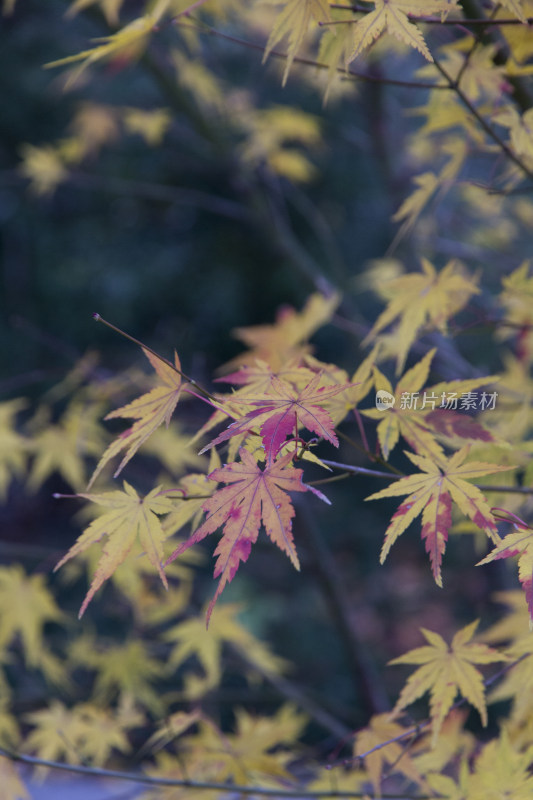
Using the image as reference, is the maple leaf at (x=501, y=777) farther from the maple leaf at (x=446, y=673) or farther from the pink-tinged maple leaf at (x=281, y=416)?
the pink-tinged maple leaf at (x=281, y=416)

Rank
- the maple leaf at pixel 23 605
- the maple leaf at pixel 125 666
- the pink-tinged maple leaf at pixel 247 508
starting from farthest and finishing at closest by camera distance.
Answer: the maple leaf at pixel 125 666
the maple leaf at pixel 23 605
the pink-tinged maple leaf at pixel 247 508

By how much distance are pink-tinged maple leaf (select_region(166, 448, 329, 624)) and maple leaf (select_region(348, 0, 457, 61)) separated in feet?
1.50

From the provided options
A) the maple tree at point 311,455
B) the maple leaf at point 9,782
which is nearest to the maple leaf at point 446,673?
the maple tree at point 311,455

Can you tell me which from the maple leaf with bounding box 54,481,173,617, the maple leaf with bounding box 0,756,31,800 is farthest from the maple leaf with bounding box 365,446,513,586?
the maple leaf with bounding box 0,756,31,800

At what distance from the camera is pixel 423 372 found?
78 centimetres

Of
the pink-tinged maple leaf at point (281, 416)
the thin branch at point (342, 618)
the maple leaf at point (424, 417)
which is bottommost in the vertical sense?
the thin branch at point (342, 618)

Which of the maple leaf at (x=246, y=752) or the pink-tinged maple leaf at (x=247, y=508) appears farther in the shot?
the maple leaf at (x=246, y=752)

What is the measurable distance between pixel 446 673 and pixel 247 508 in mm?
403

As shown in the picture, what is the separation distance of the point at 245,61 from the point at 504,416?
9.47ft

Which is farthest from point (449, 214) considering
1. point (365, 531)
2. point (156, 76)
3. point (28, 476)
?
point (28, 476)

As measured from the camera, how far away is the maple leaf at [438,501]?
0.63m

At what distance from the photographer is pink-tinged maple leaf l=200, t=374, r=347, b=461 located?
60cm

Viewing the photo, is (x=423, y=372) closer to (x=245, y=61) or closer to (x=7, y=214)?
(x=245, y=61)

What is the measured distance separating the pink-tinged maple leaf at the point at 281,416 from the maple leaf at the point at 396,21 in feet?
1.21
